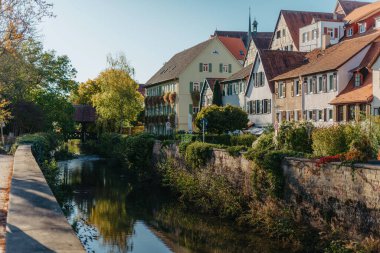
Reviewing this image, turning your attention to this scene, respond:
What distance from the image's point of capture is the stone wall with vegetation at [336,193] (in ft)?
47.3

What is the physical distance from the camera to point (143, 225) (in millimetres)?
22844

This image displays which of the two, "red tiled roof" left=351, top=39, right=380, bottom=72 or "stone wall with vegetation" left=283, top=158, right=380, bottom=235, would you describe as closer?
"stone wall with vegetation" left=283, top=158, right=380, bottom=235

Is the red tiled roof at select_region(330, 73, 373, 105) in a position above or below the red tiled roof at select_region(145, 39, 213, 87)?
below

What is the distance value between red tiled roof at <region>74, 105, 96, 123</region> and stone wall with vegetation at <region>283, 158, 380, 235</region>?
56345 millimetres

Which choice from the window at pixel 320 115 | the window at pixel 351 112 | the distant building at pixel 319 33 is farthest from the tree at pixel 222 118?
the distant building at pixel 319 33

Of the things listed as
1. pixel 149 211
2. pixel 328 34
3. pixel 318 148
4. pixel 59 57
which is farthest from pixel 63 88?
pixel 318 148

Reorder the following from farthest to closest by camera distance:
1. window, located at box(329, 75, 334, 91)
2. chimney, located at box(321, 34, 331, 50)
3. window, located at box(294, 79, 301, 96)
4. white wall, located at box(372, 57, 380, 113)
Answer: chimney, located at box(321, 34, 331, 50) < window, located at box(294, 79, 301, 96) < window, located at box(329, 75, 334, 91) < white wall, located at box(372, 57, 380, 113)

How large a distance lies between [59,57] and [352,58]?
32.6 metres

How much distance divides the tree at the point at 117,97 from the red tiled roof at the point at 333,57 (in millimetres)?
24430

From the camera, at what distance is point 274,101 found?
4838cm

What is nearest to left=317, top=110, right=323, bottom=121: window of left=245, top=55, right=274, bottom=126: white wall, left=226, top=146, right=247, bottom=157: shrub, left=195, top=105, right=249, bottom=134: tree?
left=195, top=105, right=249, bottom=134: tree

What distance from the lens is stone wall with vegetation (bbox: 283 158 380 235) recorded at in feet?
47.3

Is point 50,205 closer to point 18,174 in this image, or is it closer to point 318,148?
point 18,174

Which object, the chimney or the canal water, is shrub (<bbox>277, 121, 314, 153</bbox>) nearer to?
the canal water
